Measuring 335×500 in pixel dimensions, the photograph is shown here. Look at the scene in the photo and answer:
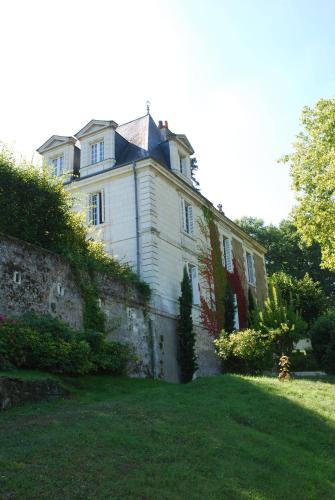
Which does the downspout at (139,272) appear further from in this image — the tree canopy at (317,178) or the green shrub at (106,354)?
the tree canopy at (317,178)

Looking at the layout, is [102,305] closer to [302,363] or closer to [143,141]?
[143,141]

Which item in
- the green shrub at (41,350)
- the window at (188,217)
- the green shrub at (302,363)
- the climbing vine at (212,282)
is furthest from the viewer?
the green shrub at (302,363)

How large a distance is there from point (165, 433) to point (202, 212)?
1731cm

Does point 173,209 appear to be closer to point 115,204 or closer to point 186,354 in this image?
point 115,204

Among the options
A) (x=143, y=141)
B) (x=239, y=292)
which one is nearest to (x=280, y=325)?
(x=239, y=292)

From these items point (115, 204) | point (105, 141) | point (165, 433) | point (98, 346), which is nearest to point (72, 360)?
point (98, 346)

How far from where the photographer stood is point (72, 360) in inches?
480

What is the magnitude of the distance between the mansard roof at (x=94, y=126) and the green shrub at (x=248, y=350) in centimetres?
979

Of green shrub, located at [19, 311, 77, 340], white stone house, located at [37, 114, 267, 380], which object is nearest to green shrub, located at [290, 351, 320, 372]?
white stone house, located at [37, 114, 267, 380]

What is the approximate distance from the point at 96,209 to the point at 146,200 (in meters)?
2.48

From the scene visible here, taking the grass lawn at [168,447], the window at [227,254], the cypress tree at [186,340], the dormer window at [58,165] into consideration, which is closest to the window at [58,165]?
the dormer window at [58,165]

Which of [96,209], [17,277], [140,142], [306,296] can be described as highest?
[140,142]

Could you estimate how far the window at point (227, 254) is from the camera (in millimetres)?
26258

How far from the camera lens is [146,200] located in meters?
20.0
